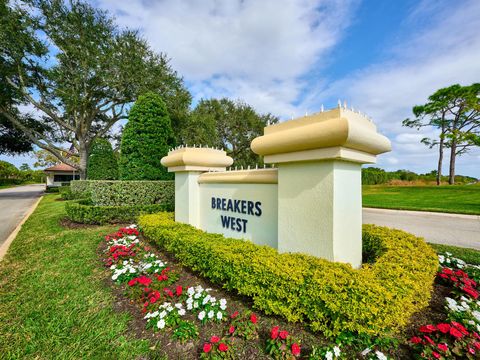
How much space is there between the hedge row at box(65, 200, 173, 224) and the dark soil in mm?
5725

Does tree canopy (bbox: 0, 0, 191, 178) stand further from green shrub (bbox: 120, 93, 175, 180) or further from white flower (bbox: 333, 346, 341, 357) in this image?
white flower (bbox: 333, 346, 341, 357)

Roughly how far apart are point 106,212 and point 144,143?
3.23m

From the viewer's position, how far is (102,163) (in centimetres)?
1867

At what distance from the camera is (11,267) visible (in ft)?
16.5

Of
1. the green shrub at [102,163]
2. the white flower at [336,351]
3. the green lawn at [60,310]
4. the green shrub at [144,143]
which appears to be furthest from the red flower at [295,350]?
the green shrub at [102,163]

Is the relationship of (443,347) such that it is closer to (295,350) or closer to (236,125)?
(295,350)

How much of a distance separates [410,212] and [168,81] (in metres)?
21.2

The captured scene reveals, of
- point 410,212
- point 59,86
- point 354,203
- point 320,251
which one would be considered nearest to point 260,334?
point 320,251

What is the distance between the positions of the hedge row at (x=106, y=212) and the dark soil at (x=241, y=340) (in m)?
5.73

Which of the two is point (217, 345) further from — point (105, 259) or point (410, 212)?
point (410, 212)

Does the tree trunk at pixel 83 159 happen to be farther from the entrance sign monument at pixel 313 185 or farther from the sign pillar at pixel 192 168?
the entrance sign monument at pixel 313 185

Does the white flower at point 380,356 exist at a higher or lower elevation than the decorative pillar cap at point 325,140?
lower

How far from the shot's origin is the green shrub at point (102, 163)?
60.6 ft

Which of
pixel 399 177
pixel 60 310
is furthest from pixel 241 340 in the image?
pixel 399 177
